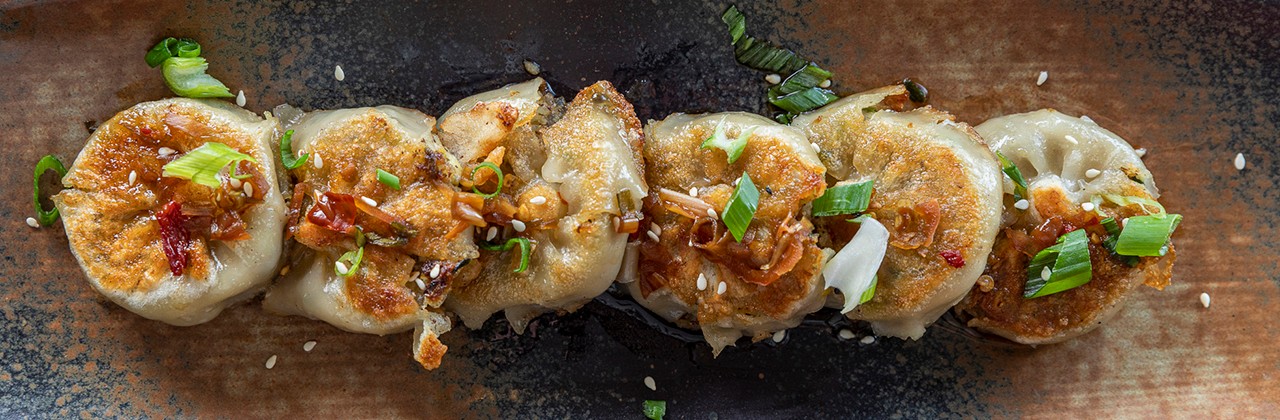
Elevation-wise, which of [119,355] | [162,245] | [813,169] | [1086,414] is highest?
[813,169]

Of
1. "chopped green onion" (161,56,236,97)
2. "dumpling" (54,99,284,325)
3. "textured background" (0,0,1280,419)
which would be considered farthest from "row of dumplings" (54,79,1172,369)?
"textured background" (0,0,1280,419)

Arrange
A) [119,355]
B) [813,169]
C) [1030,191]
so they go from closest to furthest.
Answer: [813,169] < [1030,191] < [119,355]

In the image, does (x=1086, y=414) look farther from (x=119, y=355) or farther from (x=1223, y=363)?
(x=119, y=355)

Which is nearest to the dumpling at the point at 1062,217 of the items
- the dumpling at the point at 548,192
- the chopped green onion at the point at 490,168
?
the dumpling at the point at 548,192

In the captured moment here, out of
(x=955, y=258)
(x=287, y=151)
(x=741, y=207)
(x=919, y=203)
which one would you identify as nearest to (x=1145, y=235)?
(x=955, y=258)

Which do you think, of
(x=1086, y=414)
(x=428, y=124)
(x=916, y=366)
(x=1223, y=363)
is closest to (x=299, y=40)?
(x=428, y=124)

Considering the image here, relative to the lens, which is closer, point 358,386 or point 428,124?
point 428,124

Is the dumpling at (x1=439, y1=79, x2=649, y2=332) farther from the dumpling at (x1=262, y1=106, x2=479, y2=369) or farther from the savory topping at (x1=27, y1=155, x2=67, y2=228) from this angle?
the savory topping at (x1=27, y1=155, x2=67, y2=228)
